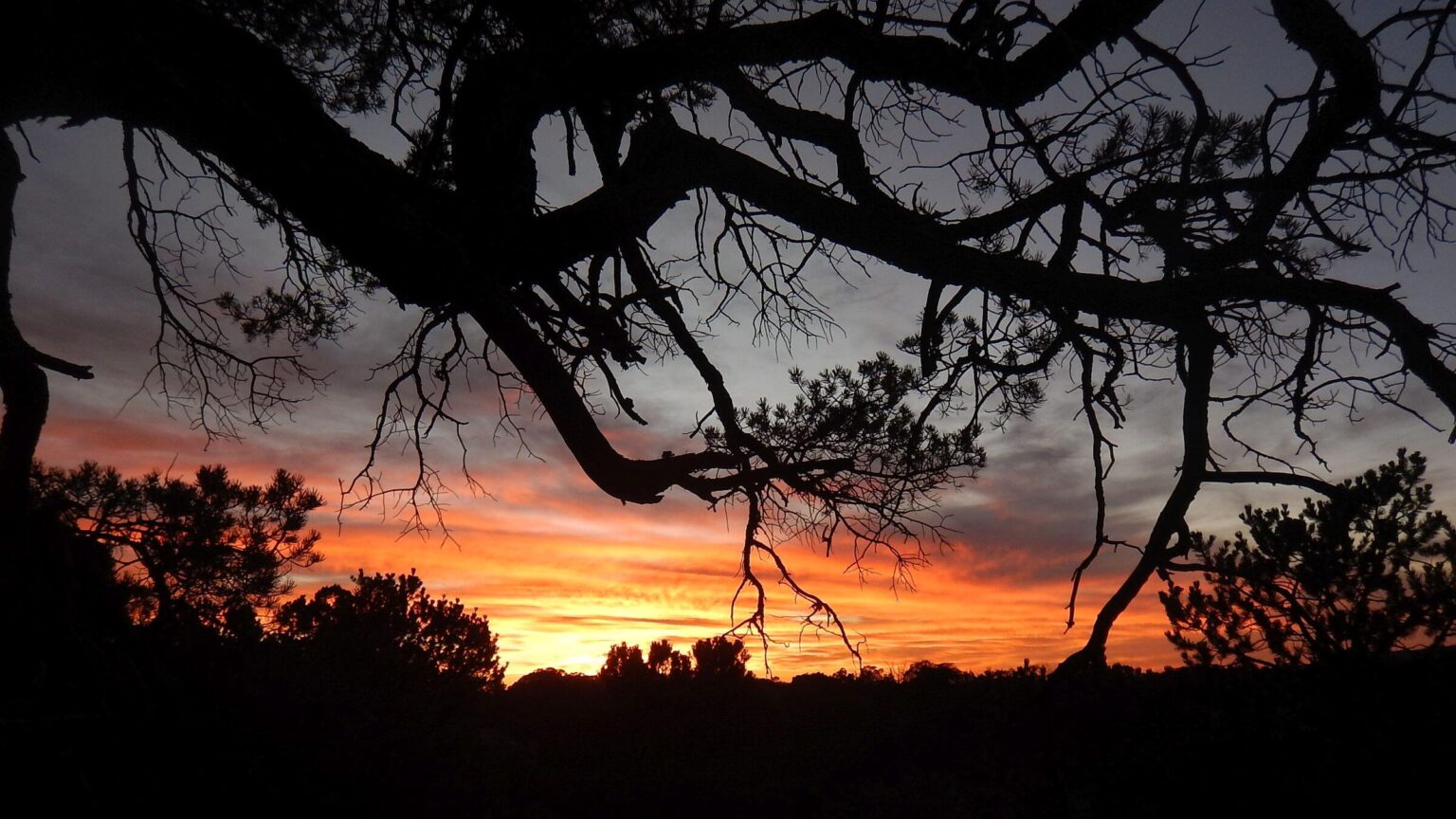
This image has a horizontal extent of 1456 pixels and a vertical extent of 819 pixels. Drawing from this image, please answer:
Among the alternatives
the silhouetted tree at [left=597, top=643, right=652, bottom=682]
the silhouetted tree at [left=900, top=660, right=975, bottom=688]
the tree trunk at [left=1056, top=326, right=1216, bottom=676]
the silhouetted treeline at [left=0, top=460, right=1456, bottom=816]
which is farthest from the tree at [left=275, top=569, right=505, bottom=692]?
the silhouetted tree at [left=900, top=660, right=975, bottom=688]

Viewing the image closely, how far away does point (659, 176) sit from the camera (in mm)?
3199

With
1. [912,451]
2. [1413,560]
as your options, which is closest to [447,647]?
[912,451]

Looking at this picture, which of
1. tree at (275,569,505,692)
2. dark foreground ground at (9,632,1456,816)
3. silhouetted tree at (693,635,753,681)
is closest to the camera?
dark foreground ground at (9,632,1456,816)

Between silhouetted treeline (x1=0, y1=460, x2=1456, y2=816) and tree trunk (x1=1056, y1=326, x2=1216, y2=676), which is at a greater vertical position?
tree trunk (x1=1056, y1=326, x2=1216, y2=676)

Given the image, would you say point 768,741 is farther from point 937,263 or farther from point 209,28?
point 209,28

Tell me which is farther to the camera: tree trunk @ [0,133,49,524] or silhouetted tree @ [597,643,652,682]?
silhouetted tree @ [597,643,652,682]

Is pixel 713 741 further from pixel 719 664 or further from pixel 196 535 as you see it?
pixel 196 535

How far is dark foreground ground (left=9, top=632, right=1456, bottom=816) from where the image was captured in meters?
3.02

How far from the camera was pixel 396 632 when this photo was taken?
11430mm

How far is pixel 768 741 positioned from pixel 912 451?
11860 millimetres

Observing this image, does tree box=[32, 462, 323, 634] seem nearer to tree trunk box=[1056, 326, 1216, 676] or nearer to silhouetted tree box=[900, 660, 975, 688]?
tree trunk box=[1056, 326, 1216, 676]

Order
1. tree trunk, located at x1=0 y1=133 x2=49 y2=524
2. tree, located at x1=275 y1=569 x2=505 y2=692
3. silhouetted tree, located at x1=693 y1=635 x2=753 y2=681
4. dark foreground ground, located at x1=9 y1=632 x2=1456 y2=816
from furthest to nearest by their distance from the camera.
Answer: silhouetted tree, located at x1=693 y1=635 x2=753 y2=681 < tree, located at x1=275 y1=569 x2=505 y2=692 < tree trunk, located at x1=0 y1=133 x2=49 y2=524 < dark foreground ground, located at x1=9 y1=632 x2=1456 y2=816

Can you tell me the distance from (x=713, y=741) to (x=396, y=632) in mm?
6165

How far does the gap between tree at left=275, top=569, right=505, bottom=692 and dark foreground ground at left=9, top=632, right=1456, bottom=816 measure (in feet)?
0.97
